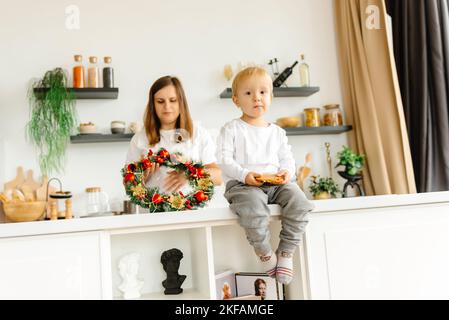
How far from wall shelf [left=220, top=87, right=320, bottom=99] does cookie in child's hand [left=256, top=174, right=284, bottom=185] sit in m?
1.35

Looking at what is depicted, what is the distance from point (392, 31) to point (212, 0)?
121 centimetres

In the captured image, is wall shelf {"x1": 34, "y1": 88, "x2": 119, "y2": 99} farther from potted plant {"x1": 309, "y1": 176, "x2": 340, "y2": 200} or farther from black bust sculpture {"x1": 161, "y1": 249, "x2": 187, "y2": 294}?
potted plant {"x1": 309, "y1": 176, "x2": 340, "y2": 200}

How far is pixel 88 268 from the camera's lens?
1459 millimetres

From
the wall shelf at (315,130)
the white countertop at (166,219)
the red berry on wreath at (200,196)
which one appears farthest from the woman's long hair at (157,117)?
the wall shelf at (315,130)

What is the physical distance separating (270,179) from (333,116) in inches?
63.6

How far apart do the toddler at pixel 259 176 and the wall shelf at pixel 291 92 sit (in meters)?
1.16

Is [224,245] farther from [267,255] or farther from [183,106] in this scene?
[183,106]

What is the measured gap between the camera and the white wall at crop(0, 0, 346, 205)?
2764 millimetres

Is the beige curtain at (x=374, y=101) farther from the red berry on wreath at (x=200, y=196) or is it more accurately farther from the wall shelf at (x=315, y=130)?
the red berry on wreath at (x=200, y=196)

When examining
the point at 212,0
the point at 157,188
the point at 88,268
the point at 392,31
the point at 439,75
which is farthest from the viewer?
the point at 212,0

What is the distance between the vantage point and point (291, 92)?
3000 mm
